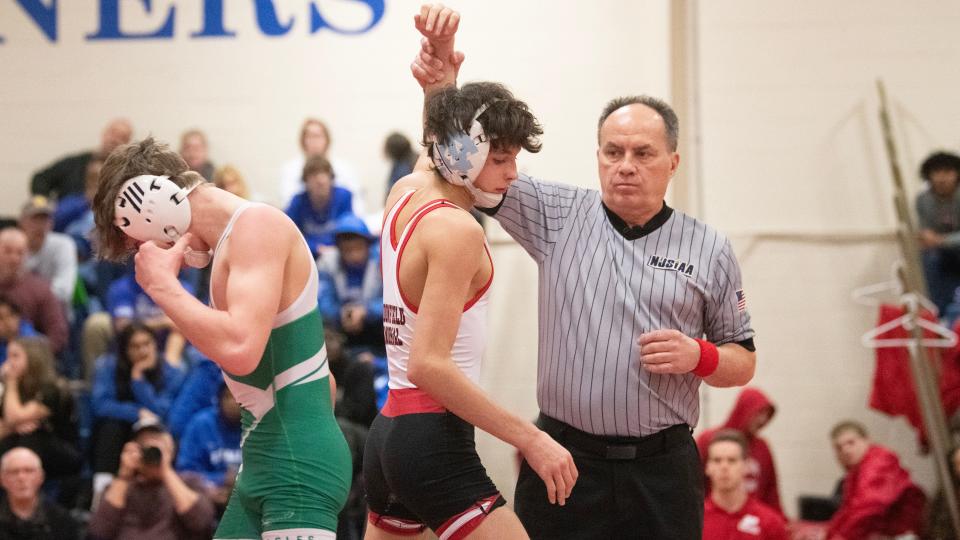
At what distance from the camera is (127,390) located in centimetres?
864

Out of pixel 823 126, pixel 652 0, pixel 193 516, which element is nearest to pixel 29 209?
pixel 193 516

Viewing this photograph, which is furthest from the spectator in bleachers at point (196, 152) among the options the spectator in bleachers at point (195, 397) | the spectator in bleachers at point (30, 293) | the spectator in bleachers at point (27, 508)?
the spectator in bleachers at point (27, 508)

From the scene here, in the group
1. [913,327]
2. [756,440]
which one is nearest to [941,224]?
[913,327]

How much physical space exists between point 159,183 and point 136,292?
21.3ft

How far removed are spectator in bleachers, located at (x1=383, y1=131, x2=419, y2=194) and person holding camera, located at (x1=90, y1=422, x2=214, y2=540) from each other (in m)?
3.17

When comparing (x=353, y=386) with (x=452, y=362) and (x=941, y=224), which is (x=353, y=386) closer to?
(x=941, y=224)

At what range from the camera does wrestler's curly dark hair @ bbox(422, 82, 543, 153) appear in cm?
343

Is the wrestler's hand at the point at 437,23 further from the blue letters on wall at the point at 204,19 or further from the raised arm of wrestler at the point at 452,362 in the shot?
the blue letters on wall at the point at 204,19

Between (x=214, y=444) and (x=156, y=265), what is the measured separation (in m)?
4.97

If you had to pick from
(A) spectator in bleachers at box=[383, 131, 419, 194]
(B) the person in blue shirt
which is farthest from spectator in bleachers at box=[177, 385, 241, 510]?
(A) spectator in bleachers at box=[383, 131, 419, 194]

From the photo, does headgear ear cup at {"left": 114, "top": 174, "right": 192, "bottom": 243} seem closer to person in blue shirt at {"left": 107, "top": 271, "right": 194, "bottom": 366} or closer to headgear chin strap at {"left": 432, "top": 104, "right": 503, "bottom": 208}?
headgear chin strap at {"left": 432, "top": 104, "right": 503, "bottom": 208}

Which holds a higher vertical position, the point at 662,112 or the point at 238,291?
the point at 662,112

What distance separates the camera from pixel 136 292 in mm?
9469

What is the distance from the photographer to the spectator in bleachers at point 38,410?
8258mm
